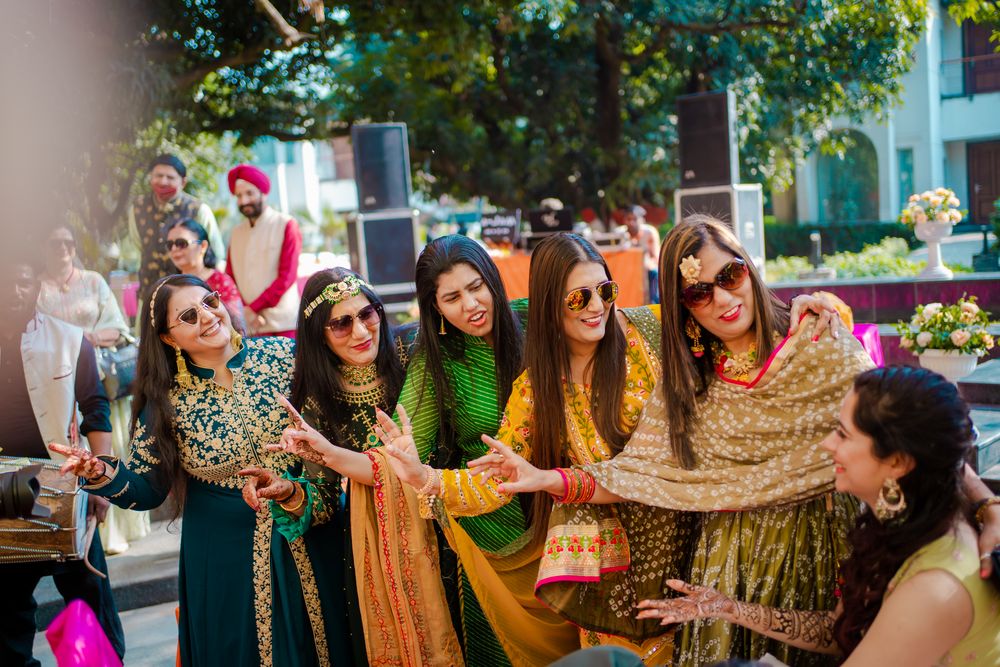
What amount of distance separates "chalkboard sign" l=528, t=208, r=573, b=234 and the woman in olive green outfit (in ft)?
29.5

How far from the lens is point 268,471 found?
2953mm

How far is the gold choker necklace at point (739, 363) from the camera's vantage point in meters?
2.45

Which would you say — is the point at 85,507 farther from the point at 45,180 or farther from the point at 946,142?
the point at 946,142

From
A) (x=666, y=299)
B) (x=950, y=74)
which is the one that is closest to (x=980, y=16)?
(x=666, y=299)

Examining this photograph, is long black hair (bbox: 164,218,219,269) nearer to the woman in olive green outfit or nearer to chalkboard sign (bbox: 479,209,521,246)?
the woman in olive green outfit

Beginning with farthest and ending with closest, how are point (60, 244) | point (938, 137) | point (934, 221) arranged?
point (938, 137) < point (934, 221) < point (60, 244)

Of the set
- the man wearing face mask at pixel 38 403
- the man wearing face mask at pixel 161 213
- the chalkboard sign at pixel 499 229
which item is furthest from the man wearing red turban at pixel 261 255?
the chalkboard sign at pixel 499 229

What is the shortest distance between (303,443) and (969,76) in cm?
2309

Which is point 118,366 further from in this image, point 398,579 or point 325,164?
point 325,164

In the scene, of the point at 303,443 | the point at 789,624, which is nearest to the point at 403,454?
the point at 303,443

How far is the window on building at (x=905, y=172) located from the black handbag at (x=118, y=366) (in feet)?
68.2

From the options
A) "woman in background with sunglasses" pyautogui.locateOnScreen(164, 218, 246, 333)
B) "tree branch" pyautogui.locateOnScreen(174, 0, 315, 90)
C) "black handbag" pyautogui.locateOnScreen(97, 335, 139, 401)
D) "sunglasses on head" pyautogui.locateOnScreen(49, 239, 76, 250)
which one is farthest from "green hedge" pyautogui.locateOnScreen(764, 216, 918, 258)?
"sunglasses on head" pyautogui.locateOnScreen(49, 239, 76, 250)

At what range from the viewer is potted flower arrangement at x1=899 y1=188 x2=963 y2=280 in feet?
29.0

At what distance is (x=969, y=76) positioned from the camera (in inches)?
859
